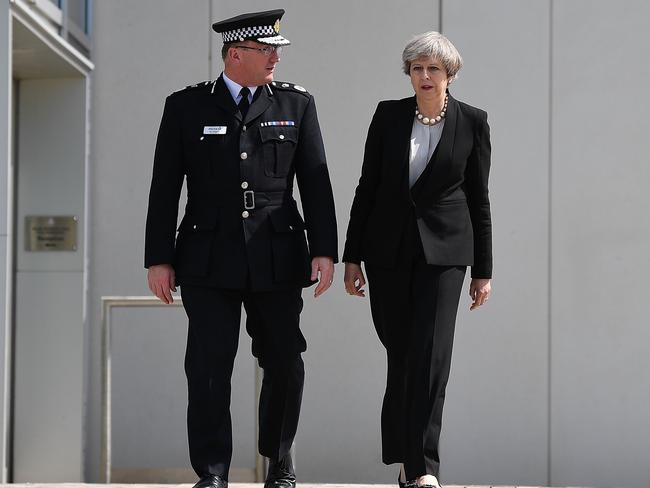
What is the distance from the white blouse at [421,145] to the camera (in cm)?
429

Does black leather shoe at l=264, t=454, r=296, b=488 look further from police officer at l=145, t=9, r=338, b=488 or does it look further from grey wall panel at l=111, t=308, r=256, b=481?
grey wall panel at l=111, t=308, r=256, b=481

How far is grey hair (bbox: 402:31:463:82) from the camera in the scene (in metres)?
4.16

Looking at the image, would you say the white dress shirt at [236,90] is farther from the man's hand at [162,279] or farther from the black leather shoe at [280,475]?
the black leather shoe at [280,475]

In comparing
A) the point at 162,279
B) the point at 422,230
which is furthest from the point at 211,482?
the point at 422,230

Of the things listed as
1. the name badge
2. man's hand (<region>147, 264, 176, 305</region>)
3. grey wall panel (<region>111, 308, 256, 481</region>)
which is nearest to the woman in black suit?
the name badge

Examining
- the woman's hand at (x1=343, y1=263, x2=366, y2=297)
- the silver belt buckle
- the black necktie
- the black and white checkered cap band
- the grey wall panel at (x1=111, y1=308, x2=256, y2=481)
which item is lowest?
the grey wall panel at (x1=111, y1=308, x2=256, y2=481)

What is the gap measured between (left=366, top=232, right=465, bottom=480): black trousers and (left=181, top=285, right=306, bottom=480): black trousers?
31cm

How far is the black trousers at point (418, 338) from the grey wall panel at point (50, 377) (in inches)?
116

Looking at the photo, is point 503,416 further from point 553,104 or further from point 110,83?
point 110,83

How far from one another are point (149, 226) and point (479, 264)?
1.16 meters

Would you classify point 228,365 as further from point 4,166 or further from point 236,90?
point 4,166

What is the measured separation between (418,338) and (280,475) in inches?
26.7

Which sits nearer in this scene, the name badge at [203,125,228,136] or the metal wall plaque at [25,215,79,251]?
the name badge at [203,125,228,136]

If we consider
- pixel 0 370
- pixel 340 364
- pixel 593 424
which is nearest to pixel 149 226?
pixel 0 370
